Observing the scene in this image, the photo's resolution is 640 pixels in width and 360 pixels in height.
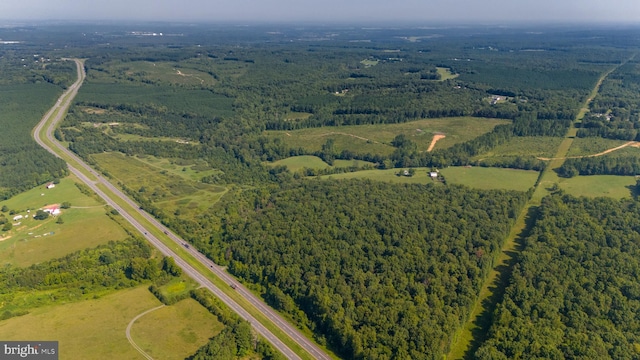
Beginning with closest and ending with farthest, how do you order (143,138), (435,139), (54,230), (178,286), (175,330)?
(175,330) → (178,286) → (54,230) → (435,139) → (143,138)

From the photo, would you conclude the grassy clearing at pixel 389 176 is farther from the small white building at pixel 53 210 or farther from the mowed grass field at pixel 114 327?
the small white building at pixel 53 210

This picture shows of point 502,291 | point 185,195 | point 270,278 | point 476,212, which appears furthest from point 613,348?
point 185,195

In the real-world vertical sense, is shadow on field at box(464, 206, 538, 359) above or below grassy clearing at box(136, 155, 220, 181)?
below

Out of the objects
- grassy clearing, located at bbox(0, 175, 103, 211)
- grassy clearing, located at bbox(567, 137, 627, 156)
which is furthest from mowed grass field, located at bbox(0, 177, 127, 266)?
grassy clearing, located at bbox(567, 137, 627, 156)

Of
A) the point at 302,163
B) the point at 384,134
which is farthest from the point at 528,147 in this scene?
the point at 302,163

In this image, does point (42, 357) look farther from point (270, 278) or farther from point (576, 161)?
point (576, 161)

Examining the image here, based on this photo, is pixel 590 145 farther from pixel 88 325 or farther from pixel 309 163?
pixel 88 325

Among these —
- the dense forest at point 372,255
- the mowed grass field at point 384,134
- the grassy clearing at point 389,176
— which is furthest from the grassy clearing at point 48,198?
the mowed grass field at point 384,134

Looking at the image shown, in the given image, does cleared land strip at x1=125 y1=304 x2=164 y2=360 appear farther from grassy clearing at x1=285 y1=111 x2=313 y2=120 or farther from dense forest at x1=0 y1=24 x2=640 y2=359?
grassy clearing at x1=285 y1=111 x2=313 y2=120
